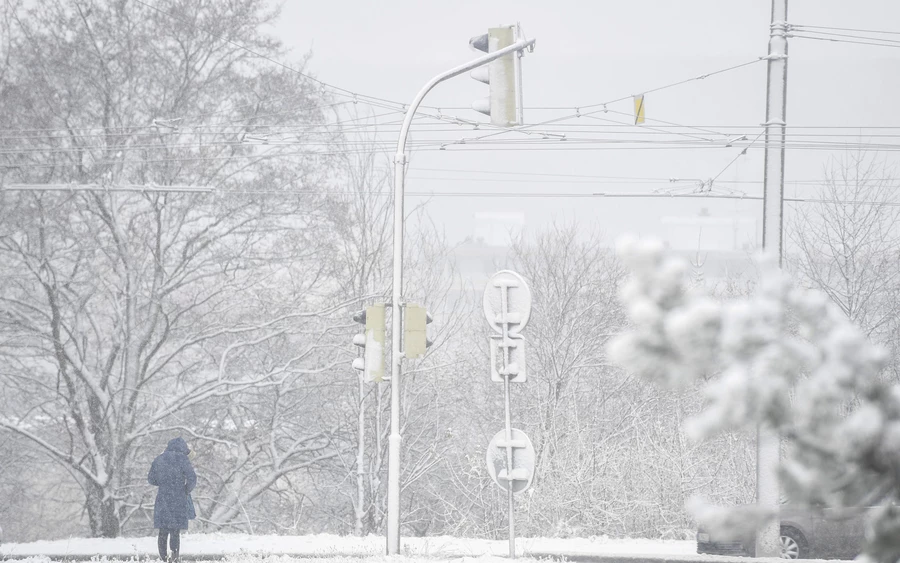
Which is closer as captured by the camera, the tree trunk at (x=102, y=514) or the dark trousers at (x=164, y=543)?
the dark trousers at (x=164, y=543)

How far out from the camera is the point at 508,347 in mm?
11336

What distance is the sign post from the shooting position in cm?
1104

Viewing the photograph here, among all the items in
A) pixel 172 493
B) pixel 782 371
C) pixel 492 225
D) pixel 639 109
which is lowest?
pixel 172 493

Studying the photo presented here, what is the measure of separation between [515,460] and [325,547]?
175 inches

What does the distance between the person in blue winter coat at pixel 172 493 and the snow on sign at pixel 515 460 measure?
3706mm

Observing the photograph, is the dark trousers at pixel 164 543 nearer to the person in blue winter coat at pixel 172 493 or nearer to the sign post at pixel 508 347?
the person in blue winter coat at pixel 172 493

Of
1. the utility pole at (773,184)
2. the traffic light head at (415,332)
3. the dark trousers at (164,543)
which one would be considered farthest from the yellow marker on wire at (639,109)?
the dark trousers at (164,543)

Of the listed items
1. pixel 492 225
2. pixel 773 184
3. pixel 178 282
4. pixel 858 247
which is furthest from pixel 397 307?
pixel 492 225

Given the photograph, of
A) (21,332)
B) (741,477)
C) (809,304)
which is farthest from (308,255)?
(809,304)

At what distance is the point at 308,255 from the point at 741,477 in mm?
10942

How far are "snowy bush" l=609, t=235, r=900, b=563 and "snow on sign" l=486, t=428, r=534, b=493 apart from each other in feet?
28.2

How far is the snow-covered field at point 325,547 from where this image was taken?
13.2 metres

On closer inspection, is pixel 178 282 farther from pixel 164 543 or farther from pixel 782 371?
pixel 782 371

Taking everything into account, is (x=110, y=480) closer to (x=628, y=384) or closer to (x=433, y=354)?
(x=433, y=354)
